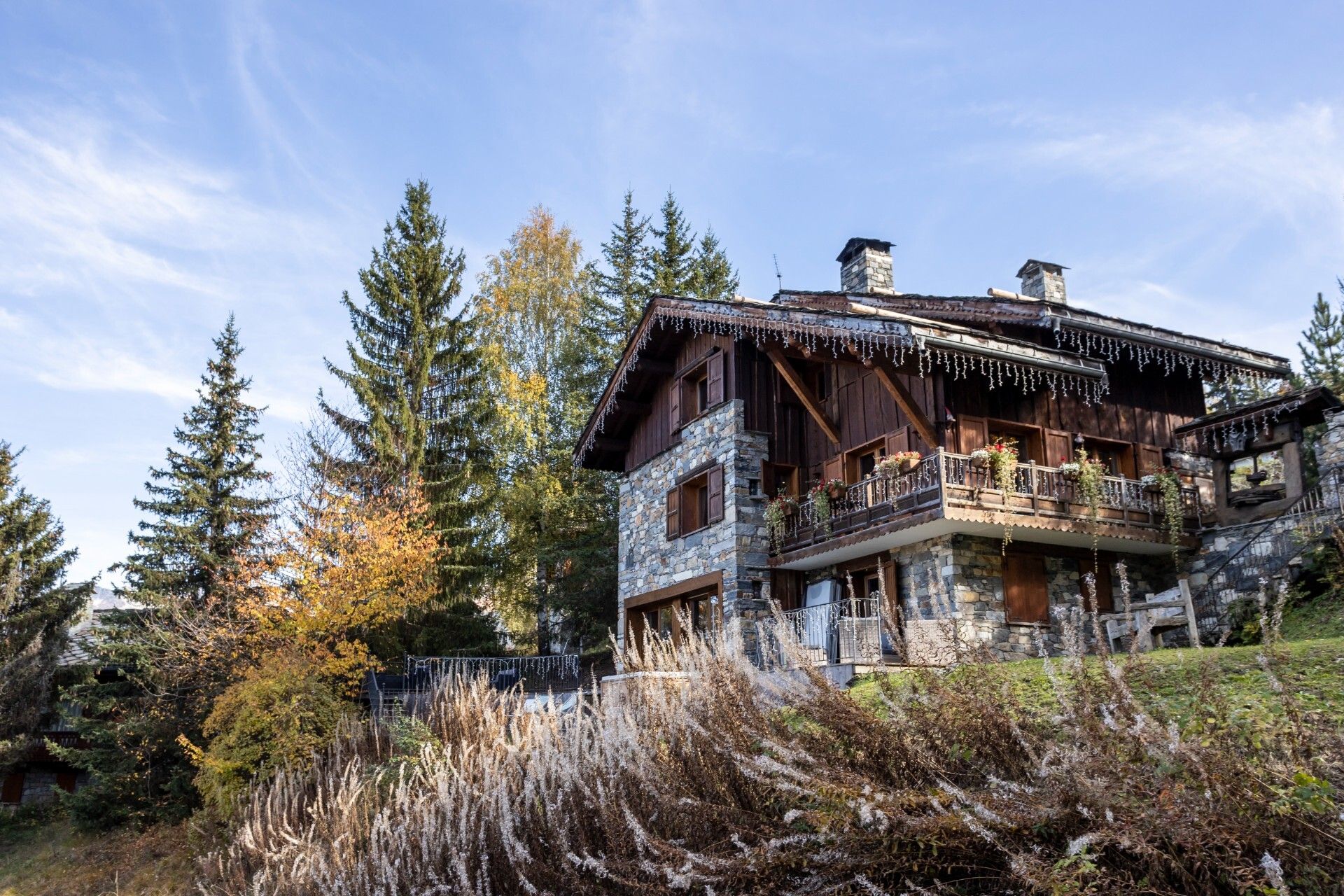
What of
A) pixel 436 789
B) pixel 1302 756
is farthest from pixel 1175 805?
pixel 436 789

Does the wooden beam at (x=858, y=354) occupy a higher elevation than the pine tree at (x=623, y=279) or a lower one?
lower

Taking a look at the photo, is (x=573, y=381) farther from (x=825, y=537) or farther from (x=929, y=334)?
(x=929, y=334)

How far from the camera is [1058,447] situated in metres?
16.2

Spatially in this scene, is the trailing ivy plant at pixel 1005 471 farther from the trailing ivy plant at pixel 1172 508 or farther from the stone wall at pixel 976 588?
the trailing ivy plant at pixel 1172 508

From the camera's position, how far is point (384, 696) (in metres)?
17.8

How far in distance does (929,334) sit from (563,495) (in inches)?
583

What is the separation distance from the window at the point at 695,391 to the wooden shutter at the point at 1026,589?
20.5ft

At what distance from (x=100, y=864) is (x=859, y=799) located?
1821 centimetres

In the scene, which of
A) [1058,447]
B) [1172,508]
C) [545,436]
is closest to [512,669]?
[545,436]

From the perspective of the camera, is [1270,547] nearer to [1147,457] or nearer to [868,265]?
[1147,457]

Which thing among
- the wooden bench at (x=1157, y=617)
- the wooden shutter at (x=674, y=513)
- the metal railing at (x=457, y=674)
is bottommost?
the metal railing at (x=457, y=674)

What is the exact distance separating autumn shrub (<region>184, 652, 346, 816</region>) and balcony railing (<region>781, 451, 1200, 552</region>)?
7913 mm

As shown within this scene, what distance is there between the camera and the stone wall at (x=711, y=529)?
1756 cm

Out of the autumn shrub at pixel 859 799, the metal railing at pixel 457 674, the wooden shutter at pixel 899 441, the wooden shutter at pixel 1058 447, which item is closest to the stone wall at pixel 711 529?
the metal railing at pixel 457 674
